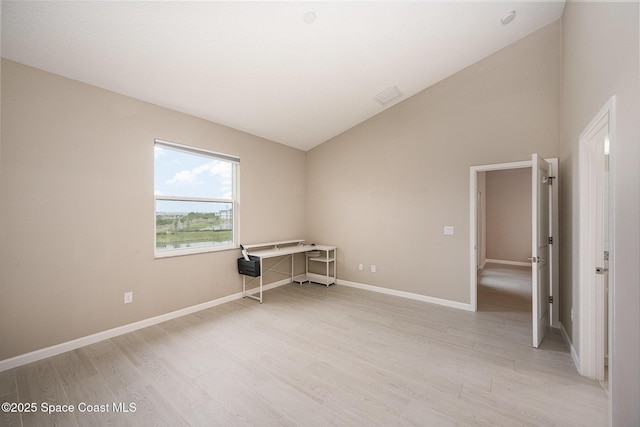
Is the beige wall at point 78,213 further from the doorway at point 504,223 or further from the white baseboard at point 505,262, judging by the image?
the white baseboard at point 505,262

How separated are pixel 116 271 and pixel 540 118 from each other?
530 centimetres

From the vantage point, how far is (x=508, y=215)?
7258 mm

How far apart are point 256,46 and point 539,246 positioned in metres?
3.48

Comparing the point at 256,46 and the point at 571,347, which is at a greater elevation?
the point at 256,46

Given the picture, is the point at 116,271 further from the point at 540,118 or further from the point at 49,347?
the point at 540,118

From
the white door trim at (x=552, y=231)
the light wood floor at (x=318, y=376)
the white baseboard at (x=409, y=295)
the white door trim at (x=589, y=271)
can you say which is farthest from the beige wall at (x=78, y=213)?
the white door trim at (x=589, y=271)

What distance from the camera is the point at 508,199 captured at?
7.27 meters

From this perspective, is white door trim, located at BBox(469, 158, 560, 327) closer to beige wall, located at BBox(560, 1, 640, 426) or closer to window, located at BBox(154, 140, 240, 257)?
beige wall, located at BBox(560, 1, 640, 426)

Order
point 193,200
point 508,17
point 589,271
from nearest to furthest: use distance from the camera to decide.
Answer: point 589,271 → point 508,17 → point 193,200

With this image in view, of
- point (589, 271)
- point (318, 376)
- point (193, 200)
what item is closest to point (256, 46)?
point (193, 200)

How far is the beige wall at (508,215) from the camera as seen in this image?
6957 mm

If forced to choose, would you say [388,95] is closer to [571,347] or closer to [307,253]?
[307,253]

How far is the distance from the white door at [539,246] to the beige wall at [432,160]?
0.73m

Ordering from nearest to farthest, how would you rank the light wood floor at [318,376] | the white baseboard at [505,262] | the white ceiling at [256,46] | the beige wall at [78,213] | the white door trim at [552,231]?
the light wood floor at [318,376] < the white ceiling at [256,46] < the beige wall at [78,213] < the white door trim at [552,231] < the white baseboard at [505,262]
